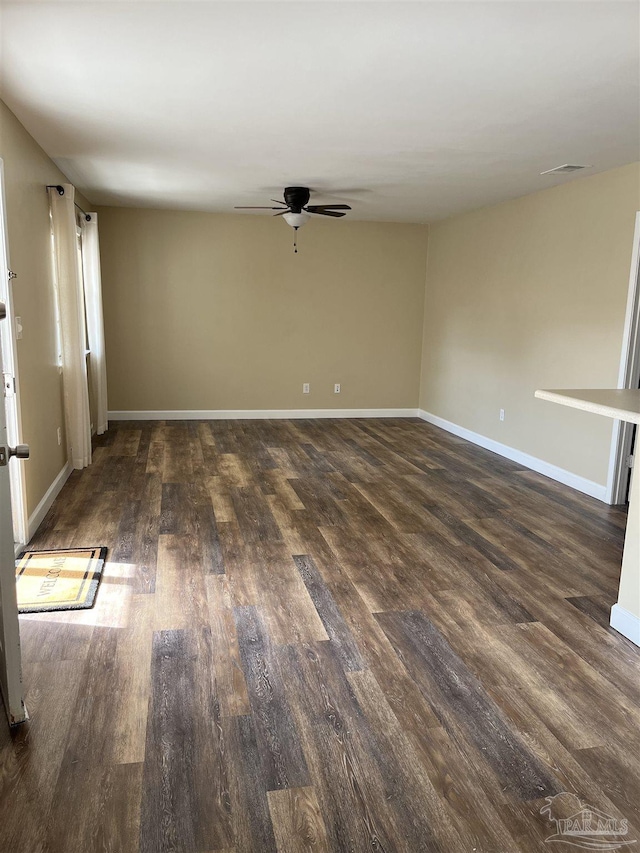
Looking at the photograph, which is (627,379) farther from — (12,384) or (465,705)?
(12,384)

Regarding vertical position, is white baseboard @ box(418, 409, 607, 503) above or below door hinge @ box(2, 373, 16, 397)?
below

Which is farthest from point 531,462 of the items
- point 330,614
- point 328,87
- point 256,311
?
point 328,87

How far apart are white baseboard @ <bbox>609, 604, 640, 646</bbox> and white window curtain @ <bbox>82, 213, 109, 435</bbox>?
16.9ft

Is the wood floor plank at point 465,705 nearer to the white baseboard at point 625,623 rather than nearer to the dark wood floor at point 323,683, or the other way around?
the dark wood floor at point 323,683

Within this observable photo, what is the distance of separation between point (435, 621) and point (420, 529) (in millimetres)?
1186

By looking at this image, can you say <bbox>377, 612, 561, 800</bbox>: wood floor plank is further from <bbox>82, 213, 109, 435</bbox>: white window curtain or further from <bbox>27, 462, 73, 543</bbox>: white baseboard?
<bbox>82, 213, 109, 435</bbox>: white window curtain

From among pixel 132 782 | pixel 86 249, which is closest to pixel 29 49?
pixel 132 782

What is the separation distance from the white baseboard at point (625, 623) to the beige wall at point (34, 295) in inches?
125

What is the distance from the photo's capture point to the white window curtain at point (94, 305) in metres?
6.00

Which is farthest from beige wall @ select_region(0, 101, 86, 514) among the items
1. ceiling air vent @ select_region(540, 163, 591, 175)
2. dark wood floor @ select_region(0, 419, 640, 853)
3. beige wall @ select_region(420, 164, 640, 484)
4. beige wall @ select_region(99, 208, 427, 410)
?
beige wall @ select_region(420, 164, 640, 484)

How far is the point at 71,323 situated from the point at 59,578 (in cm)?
241

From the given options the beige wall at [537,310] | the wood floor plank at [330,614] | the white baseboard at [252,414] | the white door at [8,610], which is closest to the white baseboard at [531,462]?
the beige wall at [537,310]

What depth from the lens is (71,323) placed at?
4.82 m

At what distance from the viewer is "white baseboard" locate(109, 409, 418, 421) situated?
7285mm
